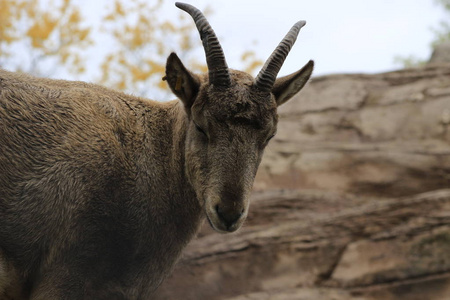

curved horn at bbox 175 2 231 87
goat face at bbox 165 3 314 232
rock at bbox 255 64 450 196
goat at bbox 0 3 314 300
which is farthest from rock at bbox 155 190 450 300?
curved horn at bbox 175 2 231 87

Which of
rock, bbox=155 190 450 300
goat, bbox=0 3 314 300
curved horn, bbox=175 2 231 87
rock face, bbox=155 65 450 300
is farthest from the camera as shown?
rock face, bbox=155 65 450 300

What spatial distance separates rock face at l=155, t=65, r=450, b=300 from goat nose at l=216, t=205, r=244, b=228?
6116 millimetres

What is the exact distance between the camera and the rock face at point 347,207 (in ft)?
37.5

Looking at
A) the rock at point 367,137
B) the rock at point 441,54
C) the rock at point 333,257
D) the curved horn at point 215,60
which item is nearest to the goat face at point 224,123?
the curved horn at point 215,60

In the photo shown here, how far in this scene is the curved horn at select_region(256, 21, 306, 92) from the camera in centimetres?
627

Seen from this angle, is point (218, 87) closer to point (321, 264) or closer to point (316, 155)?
point (321, 264)

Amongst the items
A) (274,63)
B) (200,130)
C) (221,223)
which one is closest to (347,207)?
(274,63)

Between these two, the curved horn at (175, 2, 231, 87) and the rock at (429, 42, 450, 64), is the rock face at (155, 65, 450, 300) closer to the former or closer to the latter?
the rock at (429, 42, 450, 64)

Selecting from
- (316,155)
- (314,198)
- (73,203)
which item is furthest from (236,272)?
(73,203)

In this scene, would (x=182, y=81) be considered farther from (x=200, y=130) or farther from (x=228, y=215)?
(x=228, y=215)

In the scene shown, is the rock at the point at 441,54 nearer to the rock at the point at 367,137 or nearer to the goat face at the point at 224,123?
the rock at the point at 367,137

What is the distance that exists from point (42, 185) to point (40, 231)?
424mm

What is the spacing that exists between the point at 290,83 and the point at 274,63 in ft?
1.24

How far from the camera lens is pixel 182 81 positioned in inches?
250
